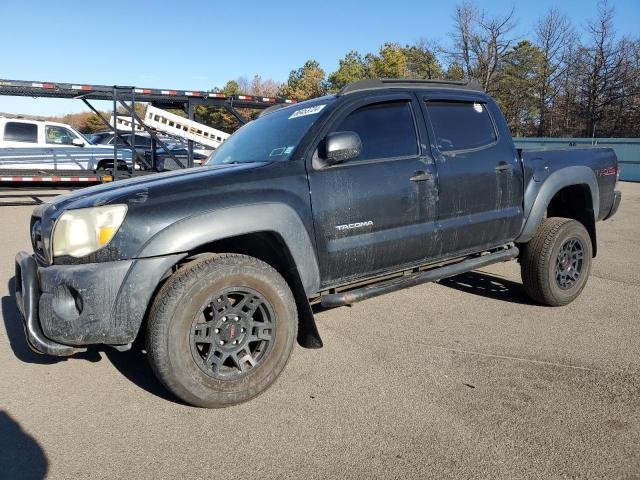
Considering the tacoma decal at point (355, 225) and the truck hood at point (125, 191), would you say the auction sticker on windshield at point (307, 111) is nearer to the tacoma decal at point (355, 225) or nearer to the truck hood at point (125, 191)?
the truck hood at point (125, 191)

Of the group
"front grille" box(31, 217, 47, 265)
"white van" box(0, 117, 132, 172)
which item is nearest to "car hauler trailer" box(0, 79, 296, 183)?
"white van" box(0, 117, 132, 172)

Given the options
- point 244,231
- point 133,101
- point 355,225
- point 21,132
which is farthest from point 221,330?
point 21,132

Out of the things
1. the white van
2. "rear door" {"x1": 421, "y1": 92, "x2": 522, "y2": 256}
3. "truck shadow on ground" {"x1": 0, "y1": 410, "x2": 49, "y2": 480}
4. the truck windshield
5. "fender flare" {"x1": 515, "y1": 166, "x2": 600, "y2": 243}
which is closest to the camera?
"truck shadow on ground" {"x1": 0, "y1": 410, "x2": 49, "y2": 480}

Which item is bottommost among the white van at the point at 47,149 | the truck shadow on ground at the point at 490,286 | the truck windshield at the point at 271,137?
the truck shadow on ground at the point at 490,286

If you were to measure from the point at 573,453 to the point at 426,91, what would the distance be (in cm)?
272

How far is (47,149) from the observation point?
44.2 ft

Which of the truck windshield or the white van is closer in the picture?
the truck windshield

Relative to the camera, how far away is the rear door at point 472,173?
3730 mm

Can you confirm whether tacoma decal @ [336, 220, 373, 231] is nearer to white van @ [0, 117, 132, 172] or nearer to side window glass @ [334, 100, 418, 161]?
side window glass @ [334, 100, 418, 161]

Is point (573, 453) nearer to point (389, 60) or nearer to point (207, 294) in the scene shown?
point (207, 294)

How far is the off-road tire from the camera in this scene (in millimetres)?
4363

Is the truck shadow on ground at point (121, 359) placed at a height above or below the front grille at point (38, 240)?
below

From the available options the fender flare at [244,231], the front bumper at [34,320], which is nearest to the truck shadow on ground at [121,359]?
the front bumper at [34,320]

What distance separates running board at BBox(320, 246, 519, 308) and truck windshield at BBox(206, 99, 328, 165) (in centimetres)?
99
